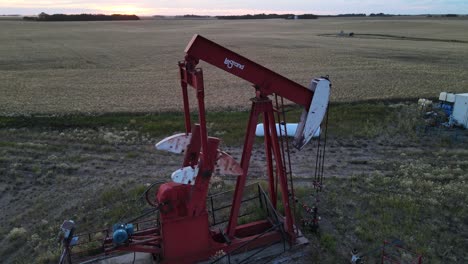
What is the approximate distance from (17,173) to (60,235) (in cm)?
457

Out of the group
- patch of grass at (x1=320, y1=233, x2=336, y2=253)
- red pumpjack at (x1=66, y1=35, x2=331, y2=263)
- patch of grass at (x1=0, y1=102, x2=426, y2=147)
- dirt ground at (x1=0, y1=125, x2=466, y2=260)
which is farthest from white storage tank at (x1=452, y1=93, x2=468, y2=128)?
red pumpjack at (x1=66, y1=35, x2=331, y2=263)

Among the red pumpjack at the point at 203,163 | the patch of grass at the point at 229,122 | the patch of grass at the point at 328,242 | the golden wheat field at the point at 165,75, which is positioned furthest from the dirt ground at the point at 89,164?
the golden wheat field at the point at 165,75

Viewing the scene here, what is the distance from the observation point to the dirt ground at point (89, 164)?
1045cm

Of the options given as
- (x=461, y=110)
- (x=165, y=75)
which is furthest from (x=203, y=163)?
(x=165, y=75)

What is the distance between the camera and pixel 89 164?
44.1ft

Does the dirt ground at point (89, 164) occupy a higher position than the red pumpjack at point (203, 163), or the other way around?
the red pumpjack at point (203, 163)

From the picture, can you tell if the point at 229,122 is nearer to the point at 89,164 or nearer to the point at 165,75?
the point at 89,164

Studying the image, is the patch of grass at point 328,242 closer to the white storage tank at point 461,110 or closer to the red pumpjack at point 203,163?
the red pumpjack at point 203,163

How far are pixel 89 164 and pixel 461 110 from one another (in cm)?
1504

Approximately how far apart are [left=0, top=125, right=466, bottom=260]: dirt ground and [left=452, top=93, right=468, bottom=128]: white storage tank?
100 inches

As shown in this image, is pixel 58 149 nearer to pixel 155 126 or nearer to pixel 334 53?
pixel 155 126

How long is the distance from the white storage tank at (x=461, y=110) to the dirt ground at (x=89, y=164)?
2551 millimetres

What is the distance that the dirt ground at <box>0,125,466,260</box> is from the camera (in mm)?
10453

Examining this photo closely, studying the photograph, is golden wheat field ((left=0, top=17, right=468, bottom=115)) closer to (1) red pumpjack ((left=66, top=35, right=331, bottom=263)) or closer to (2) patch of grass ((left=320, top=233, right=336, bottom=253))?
(2) patch of grass ((left=320, top=233, right=336, bottom=253))
